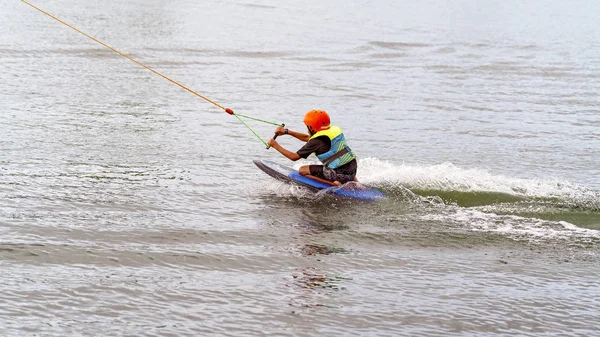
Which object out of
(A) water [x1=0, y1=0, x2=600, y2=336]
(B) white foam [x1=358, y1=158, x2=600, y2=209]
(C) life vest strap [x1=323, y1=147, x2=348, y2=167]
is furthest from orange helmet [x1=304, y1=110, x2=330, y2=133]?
(B) white foam [x1=358, y1=158, x2=600, y2=209]

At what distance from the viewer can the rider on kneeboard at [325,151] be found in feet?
43.1

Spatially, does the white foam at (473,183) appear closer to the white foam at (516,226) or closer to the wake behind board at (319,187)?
the wake behind board at (319,187)

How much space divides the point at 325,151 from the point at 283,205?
3.48ft

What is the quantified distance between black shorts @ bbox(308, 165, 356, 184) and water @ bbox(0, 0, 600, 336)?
372 millimetres

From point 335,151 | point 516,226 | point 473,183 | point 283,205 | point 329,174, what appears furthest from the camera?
point 473,183

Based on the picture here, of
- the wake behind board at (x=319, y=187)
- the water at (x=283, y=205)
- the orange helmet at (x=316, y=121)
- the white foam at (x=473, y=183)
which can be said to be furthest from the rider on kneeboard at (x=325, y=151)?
the white foam at (x=473, y=183)

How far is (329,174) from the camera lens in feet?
43.8

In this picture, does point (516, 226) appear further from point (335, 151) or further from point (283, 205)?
point (283, 205)

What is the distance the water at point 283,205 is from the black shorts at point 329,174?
1.22ft

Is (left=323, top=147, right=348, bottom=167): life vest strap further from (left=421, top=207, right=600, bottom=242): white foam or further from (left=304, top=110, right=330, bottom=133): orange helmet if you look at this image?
(left=421, top=207, right=600, bottom=242): white foam

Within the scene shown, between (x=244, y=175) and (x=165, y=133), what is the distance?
12.4ft

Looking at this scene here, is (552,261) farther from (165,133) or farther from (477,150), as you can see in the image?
(165,133)

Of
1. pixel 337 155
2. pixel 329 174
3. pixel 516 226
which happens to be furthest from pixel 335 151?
pixel 516 226

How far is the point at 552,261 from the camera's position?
1059cm
